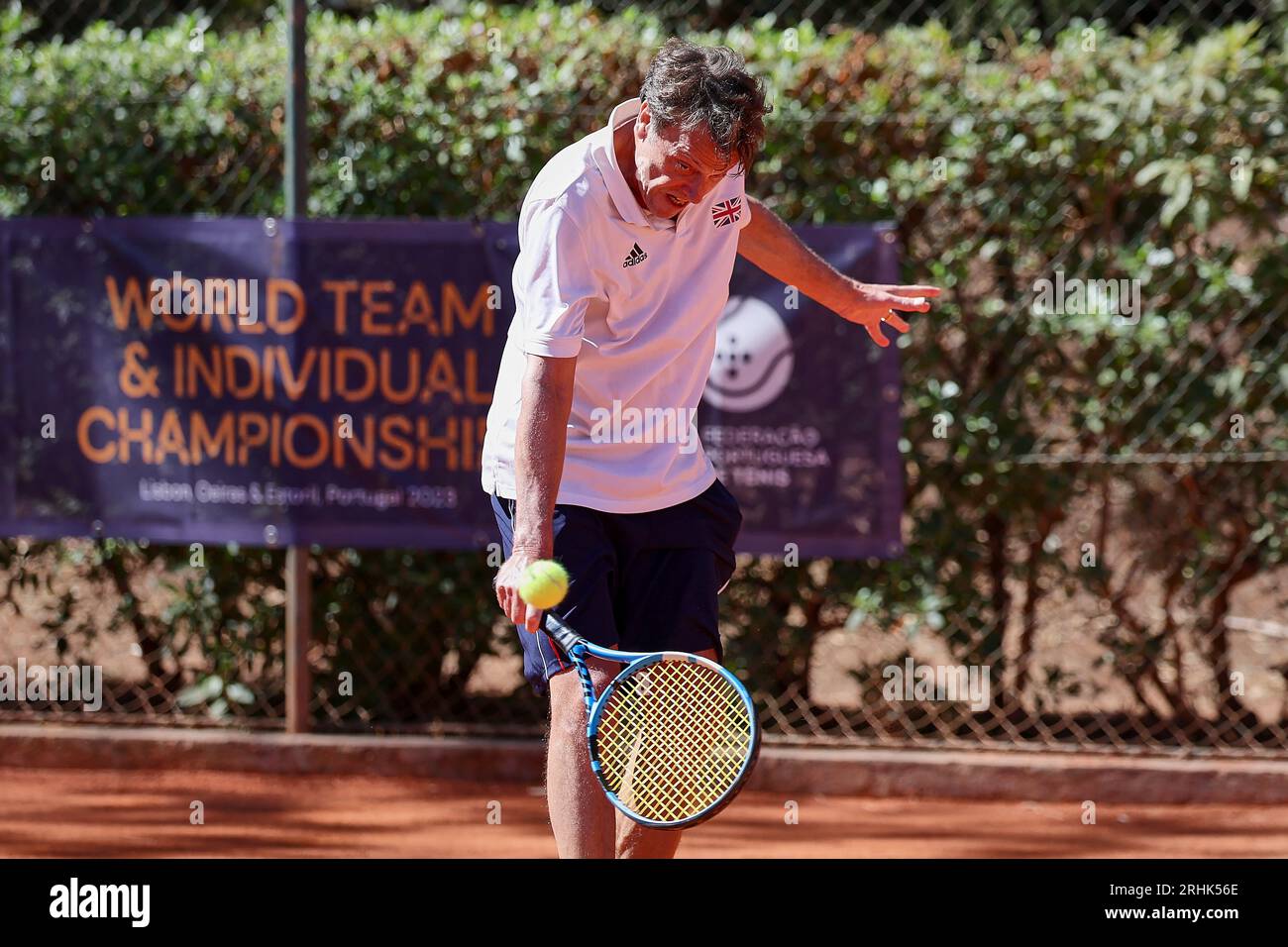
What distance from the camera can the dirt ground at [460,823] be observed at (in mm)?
4562

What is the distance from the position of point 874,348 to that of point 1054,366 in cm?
69

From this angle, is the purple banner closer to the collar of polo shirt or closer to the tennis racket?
the collar of polo shirt

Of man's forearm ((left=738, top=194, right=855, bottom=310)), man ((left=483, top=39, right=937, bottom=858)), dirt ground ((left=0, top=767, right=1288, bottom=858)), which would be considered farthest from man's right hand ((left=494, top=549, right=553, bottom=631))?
dirt ground ((left=0, top=767, right=1288, bottom=858))

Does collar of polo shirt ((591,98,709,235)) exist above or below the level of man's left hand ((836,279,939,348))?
above

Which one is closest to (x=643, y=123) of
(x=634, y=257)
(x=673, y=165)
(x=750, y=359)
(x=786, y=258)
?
(x=673, y=165)

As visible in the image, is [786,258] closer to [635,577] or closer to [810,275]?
[810,275]

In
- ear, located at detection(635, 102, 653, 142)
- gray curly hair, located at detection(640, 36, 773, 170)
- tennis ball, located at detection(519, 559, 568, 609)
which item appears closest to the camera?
tennis ball, located at detection(519, 559, 568, 609)

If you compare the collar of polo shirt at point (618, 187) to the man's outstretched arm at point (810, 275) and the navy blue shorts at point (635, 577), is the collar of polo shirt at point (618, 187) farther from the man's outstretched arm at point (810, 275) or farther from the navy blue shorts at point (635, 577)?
the navy blue shorts at point (635, 577)

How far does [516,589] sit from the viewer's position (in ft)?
8.88

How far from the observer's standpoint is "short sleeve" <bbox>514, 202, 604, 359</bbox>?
9.28 feet

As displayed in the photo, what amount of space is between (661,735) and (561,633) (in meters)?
0.27

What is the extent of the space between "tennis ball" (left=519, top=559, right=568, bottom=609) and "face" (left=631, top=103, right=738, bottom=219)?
2.44 ft

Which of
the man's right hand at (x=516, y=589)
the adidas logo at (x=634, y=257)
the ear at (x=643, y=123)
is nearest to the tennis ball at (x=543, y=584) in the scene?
the man's right hand at (x=516, y=589)

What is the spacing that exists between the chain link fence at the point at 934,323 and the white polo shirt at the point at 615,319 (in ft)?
7.47
